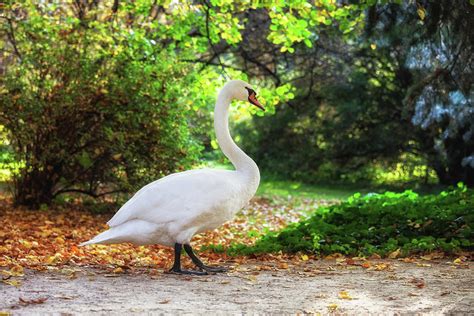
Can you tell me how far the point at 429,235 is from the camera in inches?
352

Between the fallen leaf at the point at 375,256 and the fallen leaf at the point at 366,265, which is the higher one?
the fallen leaf at the point at 375,256

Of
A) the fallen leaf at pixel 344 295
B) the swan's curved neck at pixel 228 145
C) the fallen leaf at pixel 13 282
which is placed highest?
the swan's curved neck at pixel 228 145

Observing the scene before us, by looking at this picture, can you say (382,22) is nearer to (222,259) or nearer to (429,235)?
(429,235)

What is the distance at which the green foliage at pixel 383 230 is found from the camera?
330 inches

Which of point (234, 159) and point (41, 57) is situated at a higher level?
point (41, 57)

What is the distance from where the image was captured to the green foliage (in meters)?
8.38

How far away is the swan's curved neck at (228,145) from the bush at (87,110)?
15.9 feet

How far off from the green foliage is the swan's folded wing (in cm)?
195

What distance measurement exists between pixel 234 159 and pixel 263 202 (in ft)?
34.2

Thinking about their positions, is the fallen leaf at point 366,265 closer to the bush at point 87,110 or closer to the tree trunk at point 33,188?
the bush at point 87,110

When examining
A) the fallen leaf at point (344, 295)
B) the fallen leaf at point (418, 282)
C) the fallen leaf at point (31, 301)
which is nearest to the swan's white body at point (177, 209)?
the fallen leaf at point (31, 301)

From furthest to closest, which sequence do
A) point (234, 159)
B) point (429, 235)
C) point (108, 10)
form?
1. point (108, 10)
2. point (429, 235)
3. point (234, 159)

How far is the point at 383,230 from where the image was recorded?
29.6 feet

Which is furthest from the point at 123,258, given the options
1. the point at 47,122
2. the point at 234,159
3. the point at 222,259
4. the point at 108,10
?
the point at 108,10
